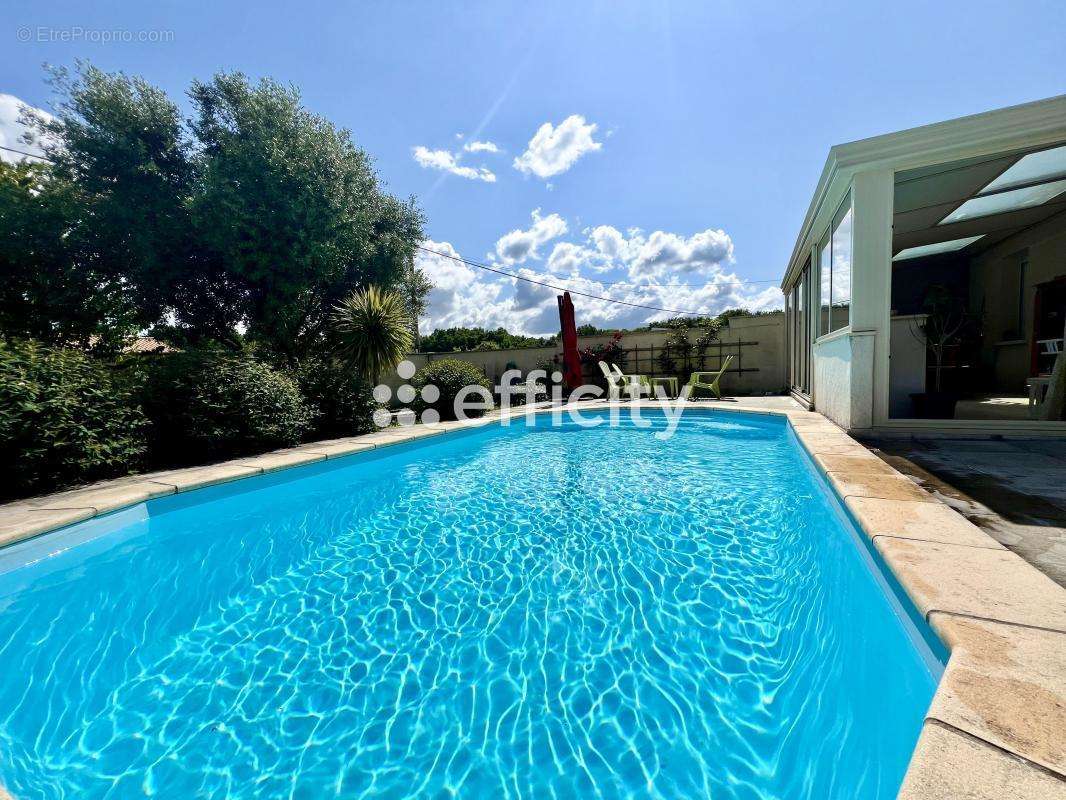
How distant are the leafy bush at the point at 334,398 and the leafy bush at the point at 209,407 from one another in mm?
841

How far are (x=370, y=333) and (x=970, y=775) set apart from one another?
8.38 metres

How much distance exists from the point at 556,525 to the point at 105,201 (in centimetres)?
1013

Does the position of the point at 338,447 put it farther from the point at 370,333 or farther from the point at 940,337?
the point at 940,337

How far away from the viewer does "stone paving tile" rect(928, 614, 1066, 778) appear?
90cm

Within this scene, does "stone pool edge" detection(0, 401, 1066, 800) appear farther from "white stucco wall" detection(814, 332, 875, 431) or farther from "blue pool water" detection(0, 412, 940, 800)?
"white stucco wall" detection(814, 332, 875, 431)

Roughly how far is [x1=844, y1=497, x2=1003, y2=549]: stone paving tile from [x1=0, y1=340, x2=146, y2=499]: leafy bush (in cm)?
655

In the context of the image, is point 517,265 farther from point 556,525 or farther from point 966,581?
point 966,581

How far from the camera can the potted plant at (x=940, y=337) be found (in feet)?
17.7

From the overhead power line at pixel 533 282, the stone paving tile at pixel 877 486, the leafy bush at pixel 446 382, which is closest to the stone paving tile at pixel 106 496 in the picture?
the leafy bush at pixel 446 382

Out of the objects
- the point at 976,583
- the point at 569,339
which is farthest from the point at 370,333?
the point at 976,583

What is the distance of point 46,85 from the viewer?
7258mm

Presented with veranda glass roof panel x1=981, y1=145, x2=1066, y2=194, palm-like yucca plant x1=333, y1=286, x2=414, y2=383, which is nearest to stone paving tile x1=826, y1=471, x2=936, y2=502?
veranda glass roof panel x1=981, y1=145, x2=1066, y2=194

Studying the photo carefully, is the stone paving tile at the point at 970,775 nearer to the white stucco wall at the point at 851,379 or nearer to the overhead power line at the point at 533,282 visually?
the white stucco wall at the point at 851,379

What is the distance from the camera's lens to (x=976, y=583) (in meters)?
1.55
